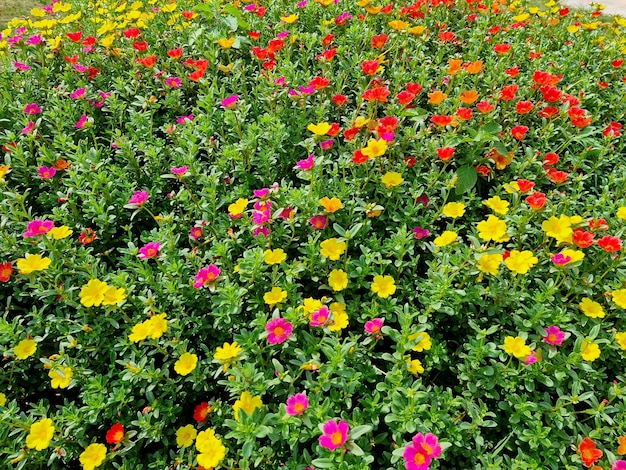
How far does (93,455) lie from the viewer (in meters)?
1.55

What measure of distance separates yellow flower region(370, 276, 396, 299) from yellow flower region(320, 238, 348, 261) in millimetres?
171

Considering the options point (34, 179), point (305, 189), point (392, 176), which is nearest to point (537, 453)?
point (392, 176)

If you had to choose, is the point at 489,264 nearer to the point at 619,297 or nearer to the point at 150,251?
the point at 619,297

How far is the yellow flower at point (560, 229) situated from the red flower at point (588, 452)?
2.21 feet

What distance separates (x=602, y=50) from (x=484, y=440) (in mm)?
2747

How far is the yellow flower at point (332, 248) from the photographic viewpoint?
6.01 feet

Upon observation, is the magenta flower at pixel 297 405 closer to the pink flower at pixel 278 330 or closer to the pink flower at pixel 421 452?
the pink flower at pixel 278 330

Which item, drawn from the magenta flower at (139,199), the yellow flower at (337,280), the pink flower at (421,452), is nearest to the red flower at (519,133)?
the yellow flower at (337,280)

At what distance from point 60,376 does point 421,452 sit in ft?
4.06

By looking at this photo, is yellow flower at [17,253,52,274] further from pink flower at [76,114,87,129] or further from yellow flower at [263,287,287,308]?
pink flower at [76,114,87,129]

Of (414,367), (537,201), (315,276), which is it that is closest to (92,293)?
(315,276)

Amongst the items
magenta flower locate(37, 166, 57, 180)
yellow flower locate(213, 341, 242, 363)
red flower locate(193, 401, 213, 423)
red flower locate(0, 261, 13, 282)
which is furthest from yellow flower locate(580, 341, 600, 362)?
magenta flower locate(37, 166, 57, 180)

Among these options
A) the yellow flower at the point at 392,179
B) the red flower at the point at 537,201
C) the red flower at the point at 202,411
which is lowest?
the red flower at the point at 202,411

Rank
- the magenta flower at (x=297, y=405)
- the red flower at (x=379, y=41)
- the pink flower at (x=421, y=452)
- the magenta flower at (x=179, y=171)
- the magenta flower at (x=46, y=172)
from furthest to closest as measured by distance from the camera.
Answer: the red flower at (x=379, y=41)
the magenta flower at (x=46, y=172)
the magenta flower at (x=179, y=171)
the magenta flower at (x=297, y=405)
the pink flower at (x=421, y=452)
